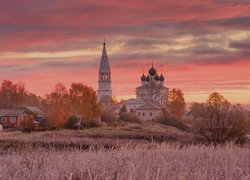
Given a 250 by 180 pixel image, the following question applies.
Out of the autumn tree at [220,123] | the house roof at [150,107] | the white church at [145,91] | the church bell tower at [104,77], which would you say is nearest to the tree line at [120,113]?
the autumn tree at [220,123]

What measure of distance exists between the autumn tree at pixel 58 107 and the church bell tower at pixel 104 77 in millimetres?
69846

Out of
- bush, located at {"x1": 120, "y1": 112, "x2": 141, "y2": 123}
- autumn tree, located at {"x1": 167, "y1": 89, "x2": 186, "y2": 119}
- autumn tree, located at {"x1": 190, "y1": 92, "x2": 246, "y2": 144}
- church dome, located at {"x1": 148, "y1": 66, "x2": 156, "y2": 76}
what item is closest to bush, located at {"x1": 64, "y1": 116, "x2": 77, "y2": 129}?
bush, located at {"x1": 120, "y1": 112, "x2": 141, "y2": 123}

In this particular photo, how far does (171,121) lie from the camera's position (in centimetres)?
7938

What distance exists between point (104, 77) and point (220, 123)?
4614 inches

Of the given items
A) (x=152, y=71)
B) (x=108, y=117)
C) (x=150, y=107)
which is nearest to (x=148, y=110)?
(x=150, y=107)

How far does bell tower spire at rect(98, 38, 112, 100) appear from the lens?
472 ft

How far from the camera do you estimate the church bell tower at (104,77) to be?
144 meters

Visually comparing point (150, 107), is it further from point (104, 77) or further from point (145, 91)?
point (104, 77)

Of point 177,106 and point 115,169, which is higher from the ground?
point 177,106

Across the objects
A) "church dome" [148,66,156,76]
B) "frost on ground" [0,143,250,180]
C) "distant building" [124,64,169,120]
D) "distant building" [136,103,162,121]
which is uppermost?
"church dome" [148,66,156,76]

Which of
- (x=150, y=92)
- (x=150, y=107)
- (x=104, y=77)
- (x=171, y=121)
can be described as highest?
(x=104, y=77)

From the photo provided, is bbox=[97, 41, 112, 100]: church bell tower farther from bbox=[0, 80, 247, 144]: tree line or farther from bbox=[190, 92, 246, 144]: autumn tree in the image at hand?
bbox=[190, 92, 246, 144]: autumn tree

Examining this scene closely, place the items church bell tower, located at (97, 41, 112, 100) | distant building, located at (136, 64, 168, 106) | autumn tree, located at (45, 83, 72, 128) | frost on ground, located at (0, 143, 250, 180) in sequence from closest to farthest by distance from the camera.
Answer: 1. frost on ground, located at (0, 143, 250, 180)
2. autumn tree, located at (45, 83, 72, 128)
3. distant building, located at (136, 64, 168, 106)
4. church bell tower, located at (97, 41, 112, 100)

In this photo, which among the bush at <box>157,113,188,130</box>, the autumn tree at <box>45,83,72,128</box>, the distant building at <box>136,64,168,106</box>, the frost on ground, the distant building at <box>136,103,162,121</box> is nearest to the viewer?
the frost on ground
